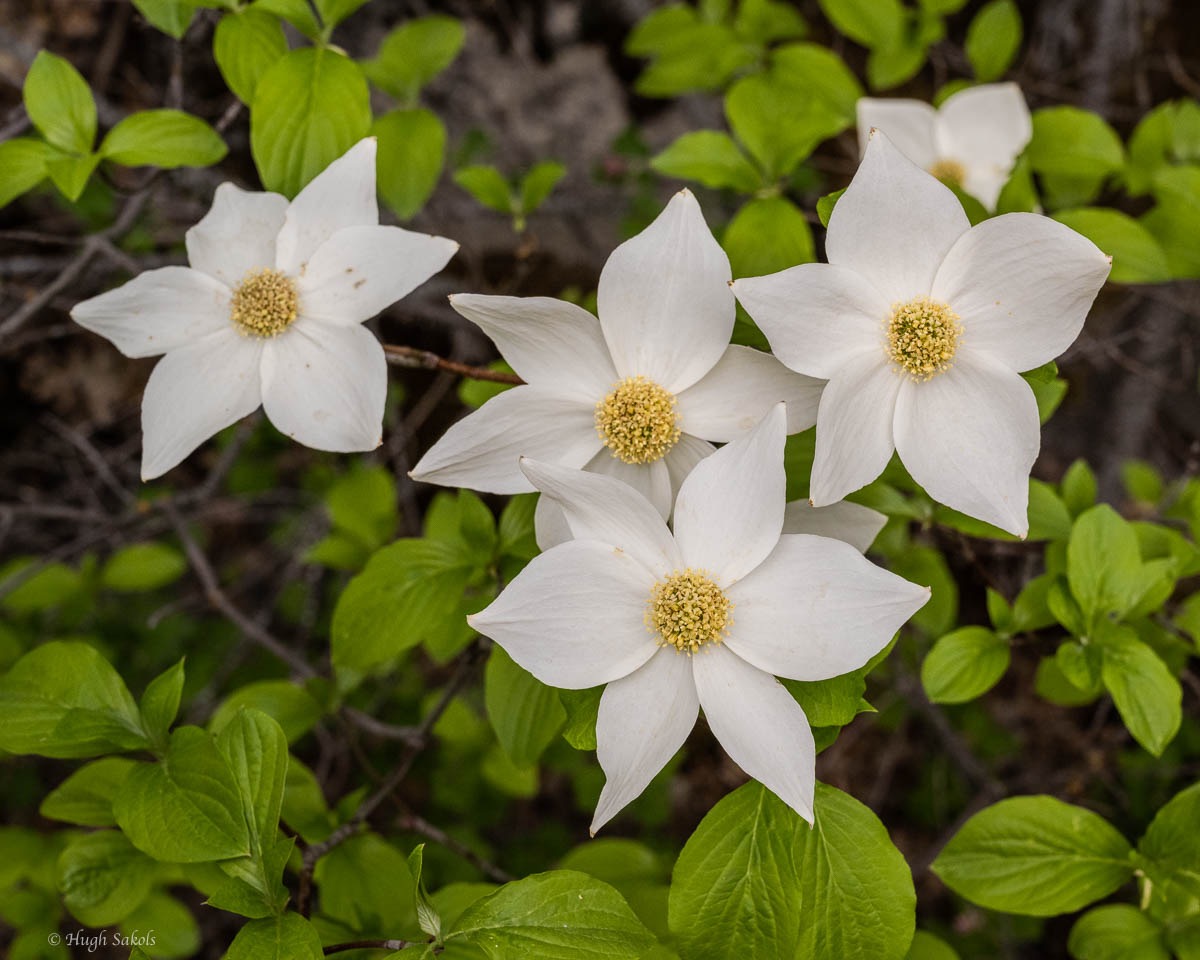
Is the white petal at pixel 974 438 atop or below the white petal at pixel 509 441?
atop

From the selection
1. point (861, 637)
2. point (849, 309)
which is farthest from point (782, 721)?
point (849, 309)

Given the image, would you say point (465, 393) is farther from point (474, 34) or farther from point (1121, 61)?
point (1121, 61)

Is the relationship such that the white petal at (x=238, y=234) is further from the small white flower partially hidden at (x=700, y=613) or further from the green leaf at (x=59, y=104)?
the small white flower partially hidden at (x=700, y=613)

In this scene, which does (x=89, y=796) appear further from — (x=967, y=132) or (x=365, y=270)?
(x=967, y=132)

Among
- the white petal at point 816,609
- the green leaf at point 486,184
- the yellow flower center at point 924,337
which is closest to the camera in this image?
the white petal at point 816,609

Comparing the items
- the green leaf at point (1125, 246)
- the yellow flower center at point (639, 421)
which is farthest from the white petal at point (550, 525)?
the green leaf at point (1125, 246)

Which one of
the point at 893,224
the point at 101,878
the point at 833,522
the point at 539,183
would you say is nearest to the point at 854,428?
the point at 833,522

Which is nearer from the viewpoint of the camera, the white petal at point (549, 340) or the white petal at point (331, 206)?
the white petal at point (549, 340)
